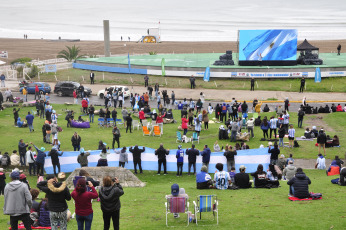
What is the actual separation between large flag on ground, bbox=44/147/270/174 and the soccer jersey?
4.89 metres

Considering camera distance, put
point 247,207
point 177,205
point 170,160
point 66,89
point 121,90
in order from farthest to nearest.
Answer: point 66,89 < point 121,90 < point 170,160 < point 247,207 < point 177,205

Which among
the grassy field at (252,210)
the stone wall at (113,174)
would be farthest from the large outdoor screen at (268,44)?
the grassy field at (252,210)

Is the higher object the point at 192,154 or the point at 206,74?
the point at 206,74

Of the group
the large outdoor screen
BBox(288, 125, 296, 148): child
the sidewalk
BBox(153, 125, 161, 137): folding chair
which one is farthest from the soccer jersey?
the large outdoor screen

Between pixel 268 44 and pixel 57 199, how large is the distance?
42375 millimetres

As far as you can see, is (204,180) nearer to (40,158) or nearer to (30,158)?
(40,158)

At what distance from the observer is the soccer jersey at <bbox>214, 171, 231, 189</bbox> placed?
16219 millimetres

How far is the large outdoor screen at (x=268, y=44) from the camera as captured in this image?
49.7 meters

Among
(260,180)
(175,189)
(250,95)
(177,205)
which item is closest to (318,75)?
(250,95)

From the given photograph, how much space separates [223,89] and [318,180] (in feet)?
93.8

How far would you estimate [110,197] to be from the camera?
9961 mm

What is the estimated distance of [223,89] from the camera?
46.7 m

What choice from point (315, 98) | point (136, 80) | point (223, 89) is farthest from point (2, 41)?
point (315, 98)

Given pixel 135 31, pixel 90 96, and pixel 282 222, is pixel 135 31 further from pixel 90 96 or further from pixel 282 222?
pixel 282 222
